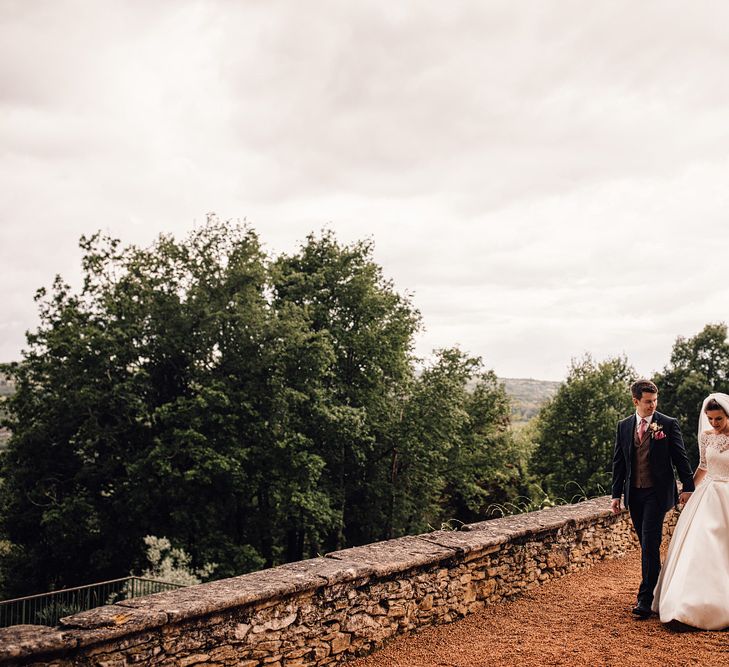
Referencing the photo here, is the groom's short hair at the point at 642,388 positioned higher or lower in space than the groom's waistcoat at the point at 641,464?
higher

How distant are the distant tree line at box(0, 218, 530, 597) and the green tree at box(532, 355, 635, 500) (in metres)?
7.45

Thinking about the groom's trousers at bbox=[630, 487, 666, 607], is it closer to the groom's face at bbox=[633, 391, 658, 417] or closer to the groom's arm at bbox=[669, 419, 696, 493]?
the groom's arm at bbox=[669, 419, 696, 493]

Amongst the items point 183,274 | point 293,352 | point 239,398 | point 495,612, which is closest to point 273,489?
point 239,398

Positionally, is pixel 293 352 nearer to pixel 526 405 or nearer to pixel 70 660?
pixel 70 660

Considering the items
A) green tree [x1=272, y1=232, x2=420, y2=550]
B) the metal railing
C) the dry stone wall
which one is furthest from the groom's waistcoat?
green tree [x1=272, y1=232, x2=420, y2=550]

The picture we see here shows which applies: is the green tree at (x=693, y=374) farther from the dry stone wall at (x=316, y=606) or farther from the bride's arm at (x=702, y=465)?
the bride's arm at (x=702, y=465)

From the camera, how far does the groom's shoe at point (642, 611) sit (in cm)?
487

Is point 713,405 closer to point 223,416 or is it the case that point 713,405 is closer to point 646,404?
point 646,404

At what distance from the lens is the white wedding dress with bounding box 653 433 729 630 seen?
4.36m

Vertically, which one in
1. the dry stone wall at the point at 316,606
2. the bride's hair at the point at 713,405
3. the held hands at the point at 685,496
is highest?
the bride's hair at the point at 713,405

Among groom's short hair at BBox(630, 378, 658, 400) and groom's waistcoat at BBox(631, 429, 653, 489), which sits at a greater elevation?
groom's short hair at BBox(630, 378, 658, 400)

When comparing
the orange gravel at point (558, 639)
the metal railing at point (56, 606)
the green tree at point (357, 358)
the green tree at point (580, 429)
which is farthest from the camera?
the green tree at point (580, 429)

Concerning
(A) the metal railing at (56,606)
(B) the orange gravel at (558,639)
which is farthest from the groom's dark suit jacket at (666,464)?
(A) the metal railing at (56,606)

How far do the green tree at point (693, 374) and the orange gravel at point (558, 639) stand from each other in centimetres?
2567
